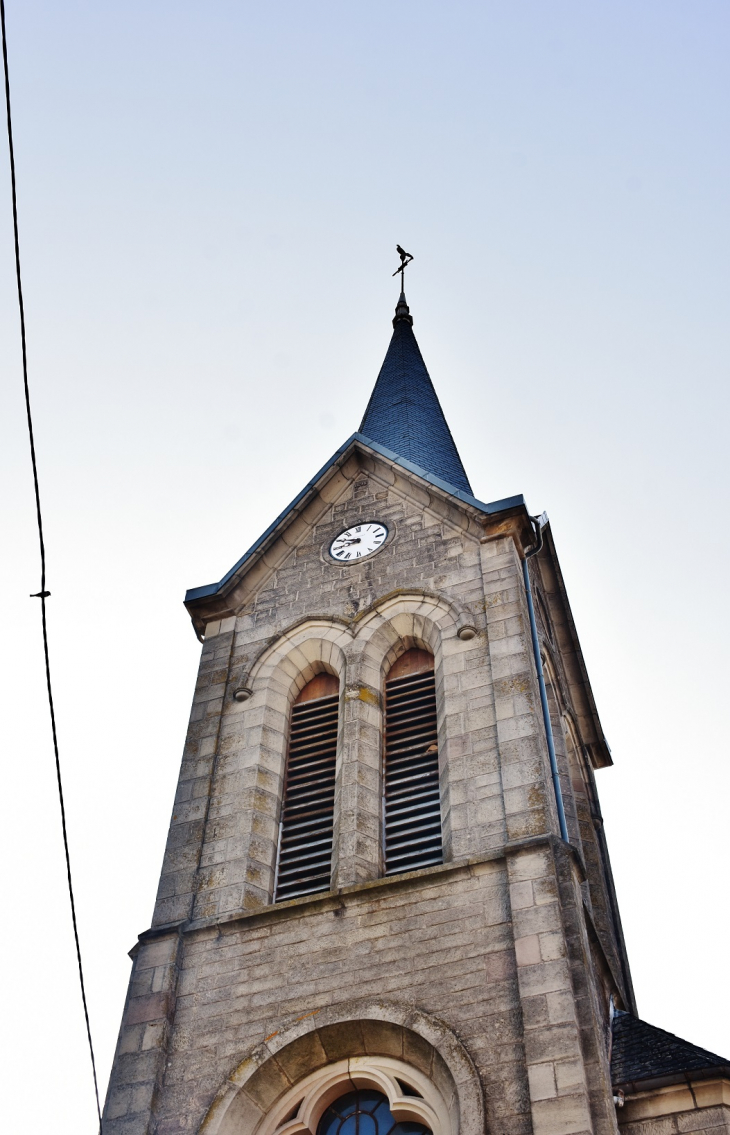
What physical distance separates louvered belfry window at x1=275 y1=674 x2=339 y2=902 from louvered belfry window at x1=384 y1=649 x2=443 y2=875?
626 mm

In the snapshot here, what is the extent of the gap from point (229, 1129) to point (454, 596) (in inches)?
278

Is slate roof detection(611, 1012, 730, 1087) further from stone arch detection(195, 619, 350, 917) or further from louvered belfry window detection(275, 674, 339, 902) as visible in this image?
stone arch detection(195, 619, 350, 917)

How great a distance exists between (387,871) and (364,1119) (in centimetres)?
270

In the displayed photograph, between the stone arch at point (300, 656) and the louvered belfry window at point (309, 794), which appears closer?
the louvered belfry window at point (309, 794)

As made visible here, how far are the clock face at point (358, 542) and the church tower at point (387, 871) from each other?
0.04m

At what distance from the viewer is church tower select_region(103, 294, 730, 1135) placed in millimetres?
12188

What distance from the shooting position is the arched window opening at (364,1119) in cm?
1227

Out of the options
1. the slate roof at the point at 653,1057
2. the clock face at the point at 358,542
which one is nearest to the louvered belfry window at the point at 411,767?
the clock face at the point at 358,542

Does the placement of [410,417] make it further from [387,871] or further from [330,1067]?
[330,1067]

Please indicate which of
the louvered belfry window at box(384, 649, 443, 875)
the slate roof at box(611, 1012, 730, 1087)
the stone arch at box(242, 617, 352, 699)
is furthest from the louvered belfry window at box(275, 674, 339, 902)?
the slate roof at box(611, 1012, 730, 1087)

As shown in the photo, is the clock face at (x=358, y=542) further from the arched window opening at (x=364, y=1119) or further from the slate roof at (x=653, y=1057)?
the arched window opening at (x=364, y=1119)

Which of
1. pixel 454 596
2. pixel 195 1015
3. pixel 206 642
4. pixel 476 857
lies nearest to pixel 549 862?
pixel 476 857

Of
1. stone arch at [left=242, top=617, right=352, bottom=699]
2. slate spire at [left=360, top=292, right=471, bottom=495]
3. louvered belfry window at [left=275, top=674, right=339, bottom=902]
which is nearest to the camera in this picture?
louvered belfry window at [left=275, top=674, right=339, bottom=902]

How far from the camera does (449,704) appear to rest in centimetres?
1595
